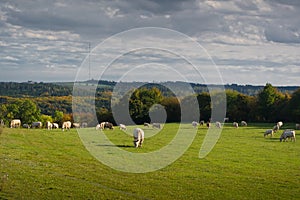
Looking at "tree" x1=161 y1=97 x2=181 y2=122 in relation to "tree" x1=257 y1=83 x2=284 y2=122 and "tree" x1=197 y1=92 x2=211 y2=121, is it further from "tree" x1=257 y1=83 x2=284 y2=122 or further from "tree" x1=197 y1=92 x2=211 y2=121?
"tree" x1=257 y1=83 x2=284 y2=122

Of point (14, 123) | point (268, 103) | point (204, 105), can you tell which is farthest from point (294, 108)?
point (14, 123)

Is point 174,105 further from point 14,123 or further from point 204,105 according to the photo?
point 14,123

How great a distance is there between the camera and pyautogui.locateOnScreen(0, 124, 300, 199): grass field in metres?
16.0

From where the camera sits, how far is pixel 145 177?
19.3m

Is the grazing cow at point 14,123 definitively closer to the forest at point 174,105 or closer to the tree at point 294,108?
the forest at point 174,105

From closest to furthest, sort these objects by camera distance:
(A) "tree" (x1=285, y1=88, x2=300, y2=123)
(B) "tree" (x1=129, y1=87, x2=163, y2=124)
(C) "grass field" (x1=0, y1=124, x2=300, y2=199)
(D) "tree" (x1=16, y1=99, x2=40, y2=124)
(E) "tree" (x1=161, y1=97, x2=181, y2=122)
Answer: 1. (C) "grass field" (x1=0, y1=124, x2=300, y2=199)
2. (A) "tree" (x1=285, y1=88, x2=300, y2=123)
3. (B) "tree" (x1=129, y1=87, x2=163, y2=124)
4. (D) "tree" (x1=16, y1=99, x2=40, y2=124)
5. (E) "tree" (x1=161, y1=97, x2=181, y2=122)

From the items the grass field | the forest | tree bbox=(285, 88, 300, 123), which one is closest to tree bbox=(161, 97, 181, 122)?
the forest

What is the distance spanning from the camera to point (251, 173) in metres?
21.1

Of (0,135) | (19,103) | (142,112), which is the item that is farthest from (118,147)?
(19,103)

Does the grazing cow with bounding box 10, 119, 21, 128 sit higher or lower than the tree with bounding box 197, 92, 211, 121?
lower

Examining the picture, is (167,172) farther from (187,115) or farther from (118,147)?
(187,115)

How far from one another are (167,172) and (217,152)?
9.33m

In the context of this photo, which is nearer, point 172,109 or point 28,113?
point 28,113

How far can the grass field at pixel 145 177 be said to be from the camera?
52.4 feet
